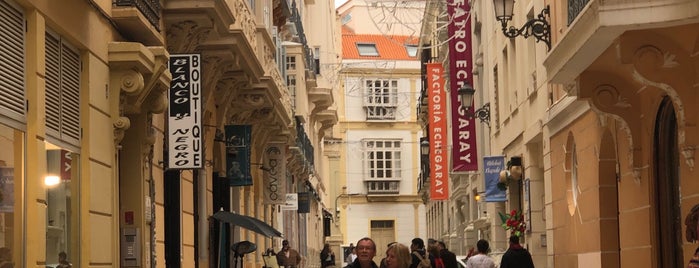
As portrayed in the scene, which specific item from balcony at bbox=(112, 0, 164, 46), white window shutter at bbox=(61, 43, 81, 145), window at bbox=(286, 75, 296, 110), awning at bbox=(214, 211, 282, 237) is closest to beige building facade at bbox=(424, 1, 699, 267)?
balcony at bbox=(112, 0, 164, 46)

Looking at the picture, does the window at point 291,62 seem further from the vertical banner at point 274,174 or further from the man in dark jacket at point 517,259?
the man in dark jacket at point 517,259

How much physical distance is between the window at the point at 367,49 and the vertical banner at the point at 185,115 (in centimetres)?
6376

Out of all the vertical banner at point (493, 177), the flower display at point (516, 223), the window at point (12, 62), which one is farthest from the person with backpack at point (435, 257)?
the vertical banner at point (493, 177)

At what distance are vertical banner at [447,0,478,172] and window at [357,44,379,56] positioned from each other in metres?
45.4

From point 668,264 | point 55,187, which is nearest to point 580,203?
point 668,264

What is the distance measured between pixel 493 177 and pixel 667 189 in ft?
45.1

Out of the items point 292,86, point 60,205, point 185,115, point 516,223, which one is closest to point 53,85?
point 60,205

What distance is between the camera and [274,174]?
3183 centimetres

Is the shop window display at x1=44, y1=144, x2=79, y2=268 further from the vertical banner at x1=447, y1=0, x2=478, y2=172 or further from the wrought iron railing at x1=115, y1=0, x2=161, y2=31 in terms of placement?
the vertical banner at x1=447, y1=0, x2=478, y2=172

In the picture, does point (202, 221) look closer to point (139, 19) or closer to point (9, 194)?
point (139, 19)

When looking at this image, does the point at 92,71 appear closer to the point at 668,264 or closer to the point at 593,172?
the point at 668,264

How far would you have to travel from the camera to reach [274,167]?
103 ft

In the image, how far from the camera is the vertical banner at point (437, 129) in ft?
140

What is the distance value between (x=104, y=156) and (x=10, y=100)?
117 inches
